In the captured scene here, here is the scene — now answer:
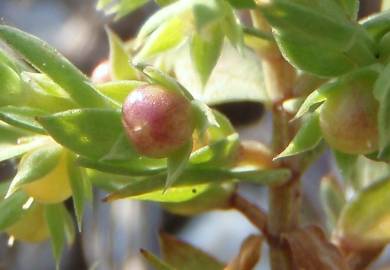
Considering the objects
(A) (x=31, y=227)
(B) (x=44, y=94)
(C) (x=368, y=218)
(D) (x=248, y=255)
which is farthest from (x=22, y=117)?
(C) (x=368, y=218)

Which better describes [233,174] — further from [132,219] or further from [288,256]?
[132,219]

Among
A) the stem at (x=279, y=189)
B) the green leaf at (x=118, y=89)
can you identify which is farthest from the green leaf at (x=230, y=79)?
the green leaf at (x=118, y=89)

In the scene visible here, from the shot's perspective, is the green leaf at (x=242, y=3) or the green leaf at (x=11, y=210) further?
the green leaf at (x=11, y=210)

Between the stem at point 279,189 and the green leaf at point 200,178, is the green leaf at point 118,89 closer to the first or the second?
the green leaf at point 200,178

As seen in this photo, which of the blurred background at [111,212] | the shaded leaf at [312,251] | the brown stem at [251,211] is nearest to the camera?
the shaded leaf at [312,251]

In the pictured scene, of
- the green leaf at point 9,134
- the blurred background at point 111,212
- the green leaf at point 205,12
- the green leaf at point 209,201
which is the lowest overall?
the blurred background at point 111,212

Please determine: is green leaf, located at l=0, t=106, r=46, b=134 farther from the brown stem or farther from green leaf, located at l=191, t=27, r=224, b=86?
the brown stem

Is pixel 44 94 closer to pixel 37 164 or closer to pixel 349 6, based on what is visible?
pixel 37 164
